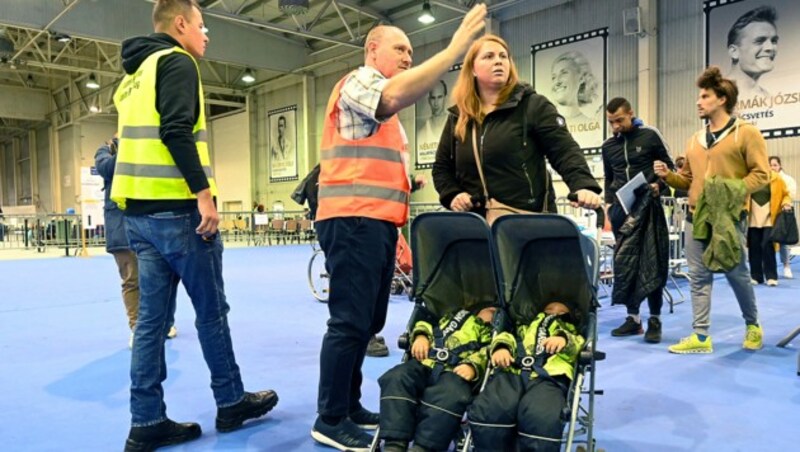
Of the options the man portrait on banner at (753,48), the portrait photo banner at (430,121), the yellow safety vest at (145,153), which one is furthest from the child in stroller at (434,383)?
the portrait photo banner at (430,121)

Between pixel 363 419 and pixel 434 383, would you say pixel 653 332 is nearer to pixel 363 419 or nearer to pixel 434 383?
pixel 363 419

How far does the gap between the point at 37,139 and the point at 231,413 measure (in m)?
31.4

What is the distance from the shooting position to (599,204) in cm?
191

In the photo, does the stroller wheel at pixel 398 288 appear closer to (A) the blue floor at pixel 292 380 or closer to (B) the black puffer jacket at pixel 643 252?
(A) the blue floor at pixel 292 380

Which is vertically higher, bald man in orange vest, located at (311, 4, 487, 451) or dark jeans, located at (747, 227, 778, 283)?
bald man in orange vest, located at (311, 4, 487, 451)

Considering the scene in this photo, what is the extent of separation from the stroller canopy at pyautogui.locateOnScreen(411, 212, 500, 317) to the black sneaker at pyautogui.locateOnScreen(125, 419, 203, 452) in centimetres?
108

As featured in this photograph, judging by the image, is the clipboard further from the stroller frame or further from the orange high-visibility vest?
the orange high-visibility vest

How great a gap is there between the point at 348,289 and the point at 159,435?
954 mm

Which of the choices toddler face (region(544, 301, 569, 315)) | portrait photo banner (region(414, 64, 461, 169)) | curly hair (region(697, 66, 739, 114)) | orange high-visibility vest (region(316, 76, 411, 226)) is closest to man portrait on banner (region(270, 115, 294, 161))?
portrait photo banner (region(414, 64, 461, 169))

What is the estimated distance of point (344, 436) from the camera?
2.09 meters

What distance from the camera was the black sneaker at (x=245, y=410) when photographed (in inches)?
91.4

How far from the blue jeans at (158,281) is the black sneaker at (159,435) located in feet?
0.09

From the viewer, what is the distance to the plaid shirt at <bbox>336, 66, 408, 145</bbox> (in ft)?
5.92

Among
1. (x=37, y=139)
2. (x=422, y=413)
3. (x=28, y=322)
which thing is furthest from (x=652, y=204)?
(x=37, y=139)
